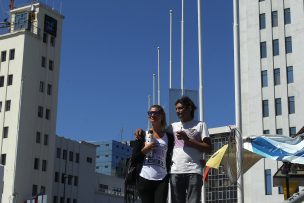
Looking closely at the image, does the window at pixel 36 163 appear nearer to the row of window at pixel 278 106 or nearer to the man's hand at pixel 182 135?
the row of window at pixel 278 106

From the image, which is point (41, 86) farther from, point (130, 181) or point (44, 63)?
point (130, 181)

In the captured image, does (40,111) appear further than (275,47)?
Yes

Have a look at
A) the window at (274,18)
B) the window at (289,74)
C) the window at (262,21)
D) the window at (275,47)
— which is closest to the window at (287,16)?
the window at (274,18)

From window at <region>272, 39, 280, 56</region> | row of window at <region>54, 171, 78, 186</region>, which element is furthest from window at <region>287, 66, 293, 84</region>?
row of window at <region>54, 171, 78, 186</region>

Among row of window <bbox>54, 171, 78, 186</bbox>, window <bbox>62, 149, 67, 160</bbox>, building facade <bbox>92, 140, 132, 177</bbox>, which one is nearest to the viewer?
row of window <bbox>54, 171, 78, 186</bbox>

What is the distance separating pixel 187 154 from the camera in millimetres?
7566

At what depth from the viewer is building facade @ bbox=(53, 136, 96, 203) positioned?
7231 cm

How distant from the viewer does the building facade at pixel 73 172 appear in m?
72.3

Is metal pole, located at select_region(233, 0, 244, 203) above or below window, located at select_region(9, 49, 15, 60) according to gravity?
below

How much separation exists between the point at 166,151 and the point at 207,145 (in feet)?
1.72

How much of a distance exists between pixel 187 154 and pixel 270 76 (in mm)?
50383

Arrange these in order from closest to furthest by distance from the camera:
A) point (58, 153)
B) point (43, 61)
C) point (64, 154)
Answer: point (43, 61) < point (58, 153) < point (64, 154)

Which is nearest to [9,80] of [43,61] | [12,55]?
[12,55]

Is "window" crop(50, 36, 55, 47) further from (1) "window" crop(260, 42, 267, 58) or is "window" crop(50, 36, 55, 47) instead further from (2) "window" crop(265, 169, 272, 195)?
(2) "window" crop(265, 169, 272, 195)
